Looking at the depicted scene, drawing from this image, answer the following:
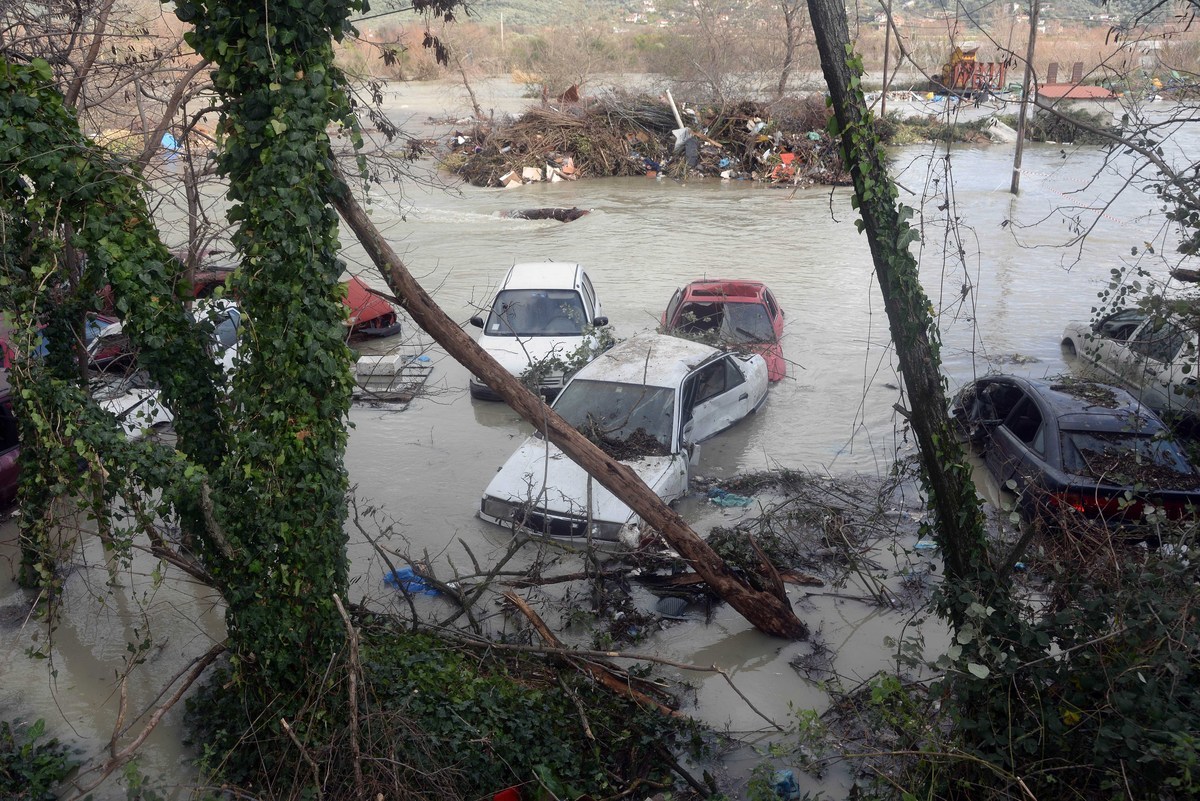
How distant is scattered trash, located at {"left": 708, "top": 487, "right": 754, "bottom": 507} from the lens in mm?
9789

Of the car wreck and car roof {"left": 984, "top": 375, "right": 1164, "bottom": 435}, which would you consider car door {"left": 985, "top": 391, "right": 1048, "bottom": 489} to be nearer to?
the car wreck

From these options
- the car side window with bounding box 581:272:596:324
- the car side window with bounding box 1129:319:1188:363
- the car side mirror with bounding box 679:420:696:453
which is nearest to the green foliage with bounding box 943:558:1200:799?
the car side mirror with bounding box 679:420:696:453

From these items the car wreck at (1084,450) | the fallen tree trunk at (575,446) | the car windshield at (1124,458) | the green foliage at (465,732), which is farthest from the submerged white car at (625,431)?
the car windshield at (1124,458)

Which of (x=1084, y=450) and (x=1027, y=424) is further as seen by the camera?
(x=1027, y=424)

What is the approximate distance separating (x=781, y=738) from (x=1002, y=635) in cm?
197

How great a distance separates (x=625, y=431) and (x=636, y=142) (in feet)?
81.0

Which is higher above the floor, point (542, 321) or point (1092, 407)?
point (1092, 407)

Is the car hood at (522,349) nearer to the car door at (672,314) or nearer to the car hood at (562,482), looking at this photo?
the car door at (672,314)

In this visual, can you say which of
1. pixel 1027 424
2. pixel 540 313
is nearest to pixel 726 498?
pixel 1027 424

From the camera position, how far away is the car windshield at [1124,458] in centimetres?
769

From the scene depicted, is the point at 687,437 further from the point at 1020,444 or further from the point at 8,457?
the point at 8,457

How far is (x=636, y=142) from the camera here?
3222 centimetres

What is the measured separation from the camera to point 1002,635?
5031 mm

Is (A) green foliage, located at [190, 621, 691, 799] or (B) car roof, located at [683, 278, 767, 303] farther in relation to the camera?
(B) car roof, located at [683, 278, 767, 303]
